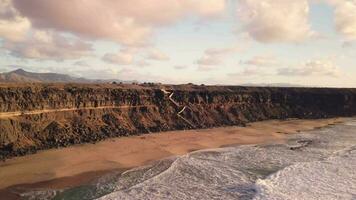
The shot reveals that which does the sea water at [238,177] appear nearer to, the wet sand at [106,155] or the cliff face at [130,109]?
the wet sand at [106,155]

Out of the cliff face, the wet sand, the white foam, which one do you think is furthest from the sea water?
the cliff face

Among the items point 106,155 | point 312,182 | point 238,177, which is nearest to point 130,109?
point 106,155

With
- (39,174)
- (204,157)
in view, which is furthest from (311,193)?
(39,174)

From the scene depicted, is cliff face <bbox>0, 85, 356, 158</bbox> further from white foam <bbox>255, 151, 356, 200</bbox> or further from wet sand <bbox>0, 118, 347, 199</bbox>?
white foam <bbox>255, 151, 356, 200</bbox>

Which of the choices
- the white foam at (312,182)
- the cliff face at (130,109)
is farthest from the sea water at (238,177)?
the cliff face at (130,109)

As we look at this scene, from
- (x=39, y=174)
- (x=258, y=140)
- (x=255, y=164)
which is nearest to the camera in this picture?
(x=39, y=174)

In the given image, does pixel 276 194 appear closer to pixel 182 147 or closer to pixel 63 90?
pixel 182 147
